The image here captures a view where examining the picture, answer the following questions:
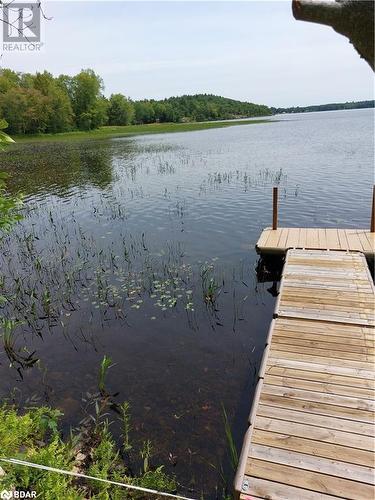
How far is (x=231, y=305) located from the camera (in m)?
9.55

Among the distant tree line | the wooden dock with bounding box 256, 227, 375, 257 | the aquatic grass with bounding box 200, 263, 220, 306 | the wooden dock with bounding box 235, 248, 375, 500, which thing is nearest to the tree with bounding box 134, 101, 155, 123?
the distant tree line

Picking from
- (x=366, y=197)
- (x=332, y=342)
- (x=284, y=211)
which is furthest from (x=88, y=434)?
(x=366, y=197)

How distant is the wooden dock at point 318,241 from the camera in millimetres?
10688

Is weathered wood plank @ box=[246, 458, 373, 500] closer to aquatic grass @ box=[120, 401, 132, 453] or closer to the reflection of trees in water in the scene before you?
aquatic grass @ box=[120, 401, 132, 453]

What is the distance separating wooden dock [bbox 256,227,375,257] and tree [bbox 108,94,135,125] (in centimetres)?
10237

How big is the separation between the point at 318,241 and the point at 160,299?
5.43 meters

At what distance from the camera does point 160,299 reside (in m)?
9.89

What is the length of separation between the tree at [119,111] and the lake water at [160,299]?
90201 mm

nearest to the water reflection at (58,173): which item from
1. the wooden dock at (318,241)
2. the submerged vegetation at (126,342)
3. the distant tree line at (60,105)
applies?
the submerged vegetation at (126,342)

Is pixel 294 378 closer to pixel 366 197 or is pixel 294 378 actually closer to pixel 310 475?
pixel 310 475

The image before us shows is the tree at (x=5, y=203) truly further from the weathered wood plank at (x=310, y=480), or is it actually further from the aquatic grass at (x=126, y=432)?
the weathered wood plank at (x=310, y=480)

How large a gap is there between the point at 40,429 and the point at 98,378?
5.75 ft

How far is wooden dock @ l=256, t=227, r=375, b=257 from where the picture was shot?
10.7 metres

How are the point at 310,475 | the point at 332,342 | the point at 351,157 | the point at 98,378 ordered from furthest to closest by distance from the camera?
1. the point at 351,157
2. the point at 98,378
3. the point at 332,342
4. the point at 310,475
